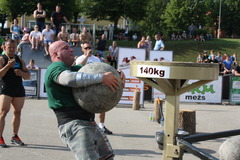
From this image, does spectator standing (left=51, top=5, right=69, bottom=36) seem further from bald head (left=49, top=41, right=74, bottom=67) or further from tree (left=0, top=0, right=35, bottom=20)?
tree (left=0, top=0, right=35, bottom=20)

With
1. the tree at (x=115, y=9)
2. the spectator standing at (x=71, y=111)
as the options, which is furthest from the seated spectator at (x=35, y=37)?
the tree at (x=115, y=9)

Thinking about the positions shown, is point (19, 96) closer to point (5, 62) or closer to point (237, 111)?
point (5, 62)

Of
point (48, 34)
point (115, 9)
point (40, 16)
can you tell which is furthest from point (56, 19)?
point (115, 9)

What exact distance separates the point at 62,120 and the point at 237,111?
1014cm

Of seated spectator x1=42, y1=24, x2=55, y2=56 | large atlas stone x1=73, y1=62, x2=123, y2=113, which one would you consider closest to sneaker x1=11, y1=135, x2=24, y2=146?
large atlas stone x1=73, y1=62, x2=123, y2=113

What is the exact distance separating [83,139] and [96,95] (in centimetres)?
51

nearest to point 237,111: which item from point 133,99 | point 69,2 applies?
point 133,99

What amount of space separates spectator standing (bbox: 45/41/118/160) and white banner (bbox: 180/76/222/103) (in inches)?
428

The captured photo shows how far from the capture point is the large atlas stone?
13.0 feet

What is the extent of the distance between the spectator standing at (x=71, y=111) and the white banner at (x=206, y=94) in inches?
428

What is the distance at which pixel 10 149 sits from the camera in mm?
7129

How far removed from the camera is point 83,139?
13.5ft

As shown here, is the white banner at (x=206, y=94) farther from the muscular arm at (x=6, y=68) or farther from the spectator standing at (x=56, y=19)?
the muscular arm at (x=6, y=68)

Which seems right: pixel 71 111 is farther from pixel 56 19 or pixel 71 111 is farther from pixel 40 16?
pixel 56 19
